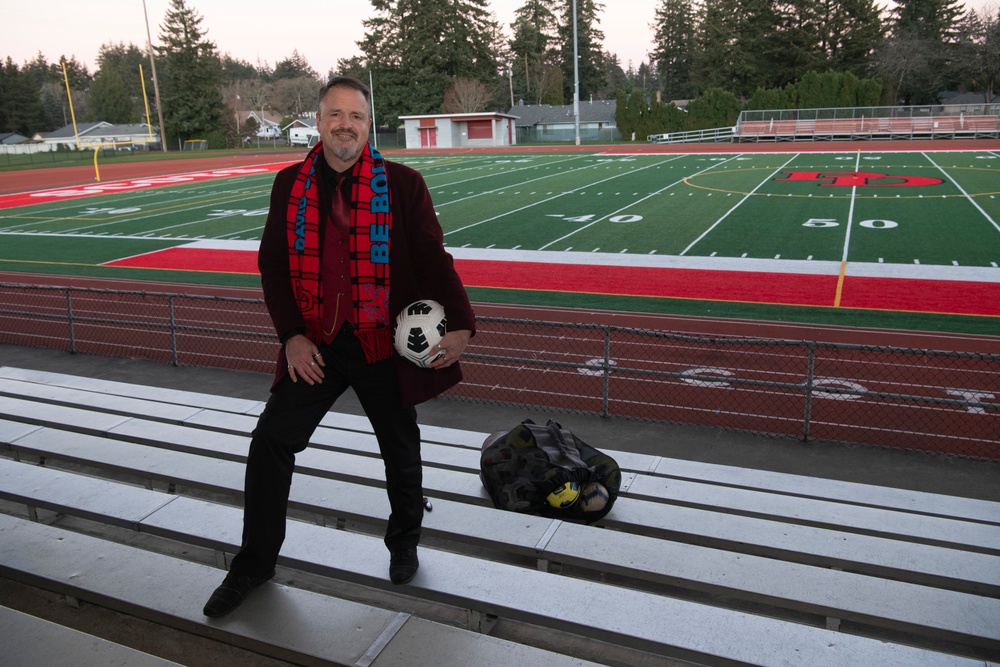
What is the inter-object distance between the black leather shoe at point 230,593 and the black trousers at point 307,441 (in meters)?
0.03

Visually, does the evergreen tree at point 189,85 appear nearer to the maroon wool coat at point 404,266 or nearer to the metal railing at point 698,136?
the metal railing at point 698,136

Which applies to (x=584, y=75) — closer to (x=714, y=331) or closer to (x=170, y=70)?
(x=170, y=70)

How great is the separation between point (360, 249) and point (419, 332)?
392 mm

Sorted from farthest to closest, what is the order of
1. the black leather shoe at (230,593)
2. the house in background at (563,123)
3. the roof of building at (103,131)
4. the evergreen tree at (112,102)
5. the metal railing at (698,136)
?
the evergreen tree at (112,102) < the roof of building at (103,131) < the house in background at (563,123) < the metal railing at (698,136) < the black leather shoe at (230,593)

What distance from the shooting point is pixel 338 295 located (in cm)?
328

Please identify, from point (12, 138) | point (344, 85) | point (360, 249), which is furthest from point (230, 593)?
point (12, 138)

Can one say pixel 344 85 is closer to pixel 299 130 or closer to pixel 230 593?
pixel 230 593

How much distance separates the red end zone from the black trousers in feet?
31.2

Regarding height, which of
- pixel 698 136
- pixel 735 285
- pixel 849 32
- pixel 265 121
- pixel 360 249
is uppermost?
pixel 849 32

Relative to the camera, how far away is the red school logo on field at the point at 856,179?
A: 1027 inches

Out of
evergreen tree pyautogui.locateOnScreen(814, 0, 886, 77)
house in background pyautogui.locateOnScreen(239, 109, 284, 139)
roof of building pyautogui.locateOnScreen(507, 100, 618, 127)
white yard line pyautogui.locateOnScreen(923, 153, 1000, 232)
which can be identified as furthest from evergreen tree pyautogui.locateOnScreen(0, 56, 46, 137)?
white yard line pyautogui.locateOnScreen(923, 153, 1000, 232)

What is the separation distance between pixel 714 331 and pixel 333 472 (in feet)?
22.8

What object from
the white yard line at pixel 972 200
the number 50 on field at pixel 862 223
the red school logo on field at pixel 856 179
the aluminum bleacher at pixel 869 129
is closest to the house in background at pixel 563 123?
the aluminum bleacher at pixel 869 129

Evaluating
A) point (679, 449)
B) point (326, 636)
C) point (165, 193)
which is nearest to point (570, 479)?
point (326, 636)
